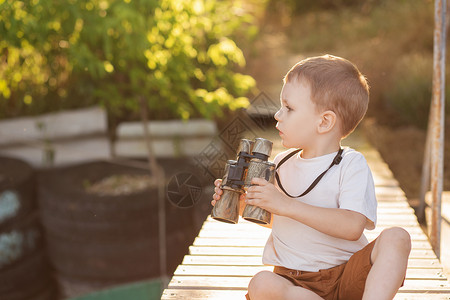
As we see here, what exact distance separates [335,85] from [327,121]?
141 mm

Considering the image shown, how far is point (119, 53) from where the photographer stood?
164 inches

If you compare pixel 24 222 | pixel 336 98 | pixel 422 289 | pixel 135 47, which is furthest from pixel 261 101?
pixel 24 222

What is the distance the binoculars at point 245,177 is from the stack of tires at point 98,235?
8.56 feet

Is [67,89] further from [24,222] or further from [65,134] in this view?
[24,222]

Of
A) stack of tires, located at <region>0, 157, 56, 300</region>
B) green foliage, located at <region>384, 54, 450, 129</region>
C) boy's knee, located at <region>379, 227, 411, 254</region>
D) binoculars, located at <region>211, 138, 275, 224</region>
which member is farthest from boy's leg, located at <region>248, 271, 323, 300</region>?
green foliage, located at <region>384, 54, 450, 129</region>

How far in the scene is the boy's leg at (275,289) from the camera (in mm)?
1701

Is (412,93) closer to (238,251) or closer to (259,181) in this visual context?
(238,251)

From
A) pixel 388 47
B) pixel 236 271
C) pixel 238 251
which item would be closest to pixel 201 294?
pixel 236 271

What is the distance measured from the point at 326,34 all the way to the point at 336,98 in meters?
13.0

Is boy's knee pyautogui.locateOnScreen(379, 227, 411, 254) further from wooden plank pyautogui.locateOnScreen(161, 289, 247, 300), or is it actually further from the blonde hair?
wooden plank pyautogui.locateOnScreen(161, 289, 247, 300)

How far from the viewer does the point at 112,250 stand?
4203mm

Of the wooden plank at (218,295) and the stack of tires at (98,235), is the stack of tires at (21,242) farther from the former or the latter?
the wooden plank at (218,295)

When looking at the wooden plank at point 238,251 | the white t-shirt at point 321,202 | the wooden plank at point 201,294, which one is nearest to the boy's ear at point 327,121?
the white t-shirt at point 321,202

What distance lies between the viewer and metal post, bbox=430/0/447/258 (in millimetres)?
2812
